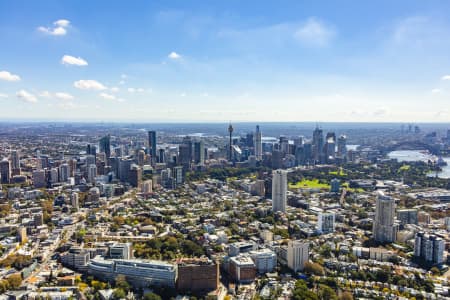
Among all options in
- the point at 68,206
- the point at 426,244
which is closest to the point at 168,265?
the point at 426,244

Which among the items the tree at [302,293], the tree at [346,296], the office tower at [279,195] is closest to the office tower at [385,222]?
the office tower at [279,195]

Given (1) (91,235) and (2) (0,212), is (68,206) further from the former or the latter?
(1) (91,235)

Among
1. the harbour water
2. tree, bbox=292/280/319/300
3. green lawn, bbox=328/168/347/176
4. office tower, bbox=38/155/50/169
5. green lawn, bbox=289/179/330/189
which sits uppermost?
office tower, bbox=38/155/50/169

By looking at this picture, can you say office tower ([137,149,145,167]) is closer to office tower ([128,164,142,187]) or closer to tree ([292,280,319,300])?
office tower ([128,164,142,187])

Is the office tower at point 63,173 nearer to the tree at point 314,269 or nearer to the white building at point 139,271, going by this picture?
the white building at point 139,271

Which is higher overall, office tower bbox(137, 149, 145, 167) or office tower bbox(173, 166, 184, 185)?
office tower bbox(137, 149, 145, 167)

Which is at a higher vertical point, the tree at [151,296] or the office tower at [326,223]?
the office tower at [326,223]

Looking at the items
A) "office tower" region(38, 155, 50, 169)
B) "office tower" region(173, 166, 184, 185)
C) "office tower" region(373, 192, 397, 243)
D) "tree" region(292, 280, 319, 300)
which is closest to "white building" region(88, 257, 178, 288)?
"tree" region(292, 280, 319, 300)
